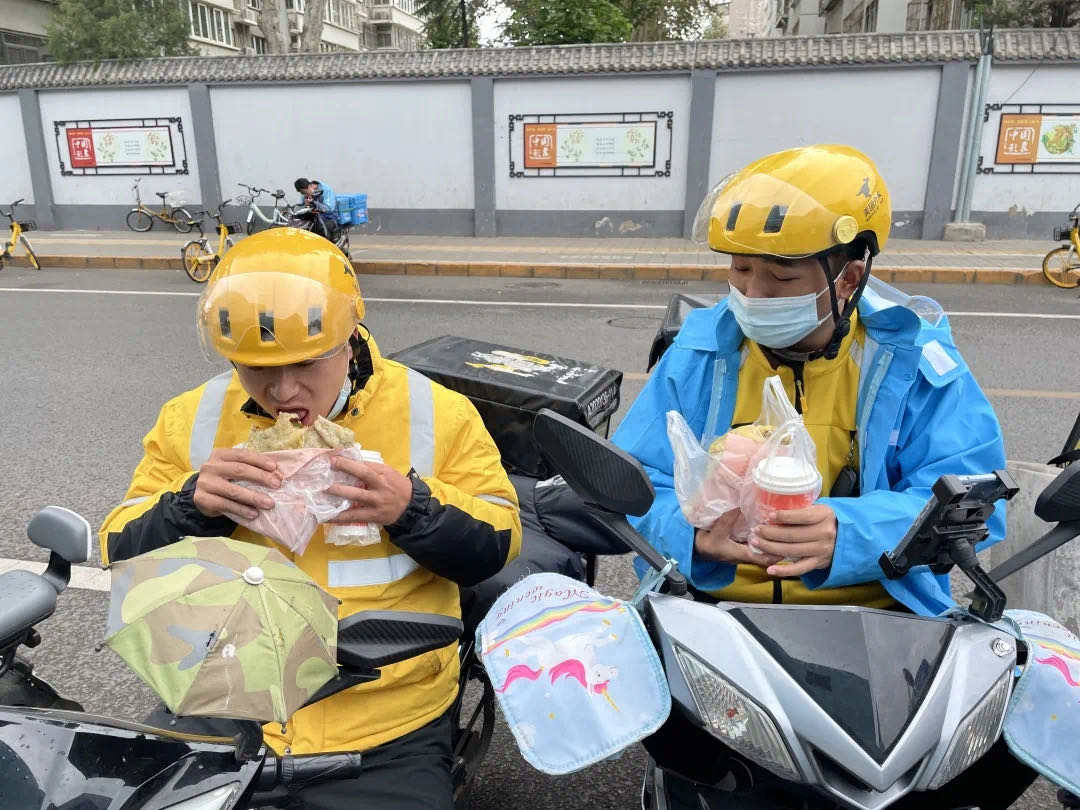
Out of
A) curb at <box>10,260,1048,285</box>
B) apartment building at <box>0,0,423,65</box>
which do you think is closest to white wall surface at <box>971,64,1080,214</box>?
curb at <box>10,260,1048,285</box>

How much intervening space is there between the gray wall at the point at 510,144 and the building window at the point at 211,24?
2622cm

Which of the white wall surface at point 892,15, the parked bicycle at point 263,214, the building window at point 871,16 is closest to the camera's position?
the parked bicycle at point 263,214

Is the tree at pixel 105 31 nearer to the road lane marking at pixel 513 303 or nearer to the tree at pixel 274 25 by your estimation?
the tree at pixel 274 25

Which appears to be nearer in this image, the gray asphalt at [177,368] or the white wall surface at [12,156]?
the gray asphalt at [177,368]

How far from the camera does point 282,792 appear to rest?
141 cm

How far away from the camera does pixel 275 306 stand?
161 cm

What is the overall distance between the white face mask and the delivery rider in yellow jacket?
0.65 meters

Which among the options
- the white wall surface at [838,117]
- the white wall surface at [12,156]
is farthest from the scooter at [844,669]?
the white wall surface at [12,156]

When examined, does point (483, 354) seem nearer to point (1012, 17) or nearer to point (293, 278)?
point (293, 278)

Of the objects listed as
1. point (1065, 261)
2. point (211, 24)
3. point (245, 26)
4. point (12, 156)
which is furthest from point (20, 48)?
point (1065, 261)

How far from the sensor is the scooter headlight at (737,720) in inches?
44.8

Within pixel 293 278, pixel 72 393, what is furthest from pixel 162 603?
pixel 72 393

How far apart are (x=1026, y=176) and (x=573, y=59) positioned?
8088 millimetres

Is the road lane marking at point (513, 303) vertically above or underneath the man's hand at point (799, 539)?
underneath
